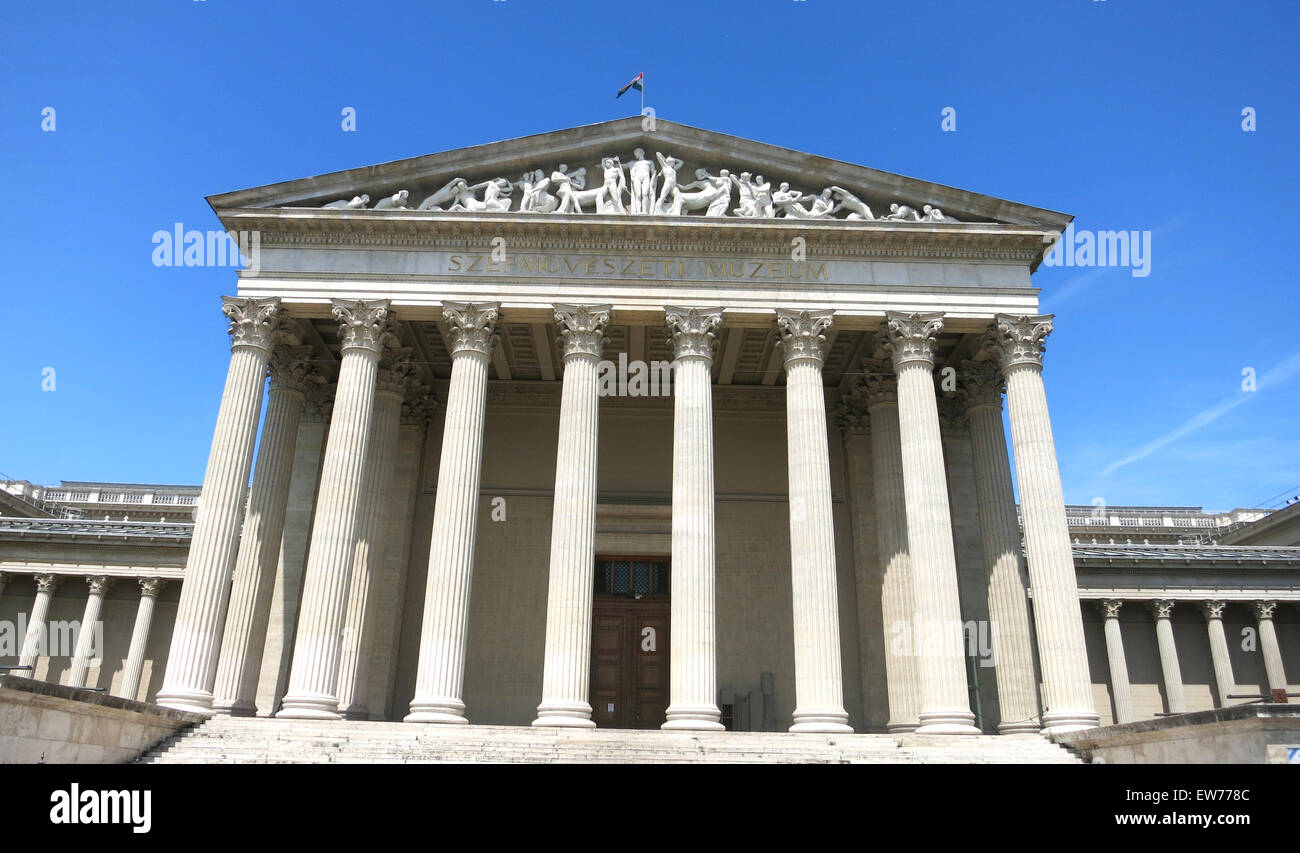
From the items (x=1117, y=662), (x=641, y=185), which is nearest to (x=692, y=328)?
(x=641, y=185)

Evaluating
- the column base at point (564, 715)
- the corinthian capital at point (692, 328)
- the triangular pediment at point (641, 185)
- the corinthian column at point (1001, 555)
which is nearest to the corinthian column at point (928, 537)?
the corinthian column at point (1001, 555)

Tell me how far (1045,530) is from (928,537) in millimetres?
3176

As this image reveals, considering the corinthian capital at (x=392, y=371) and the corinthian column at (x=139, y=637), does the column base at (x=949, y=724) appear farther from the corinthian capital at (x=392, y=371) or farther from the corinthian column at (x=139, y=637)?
the corinthian column at (x=139, y=637)

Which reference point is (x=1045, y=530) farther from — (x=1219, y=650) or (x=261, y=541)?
(x=261, y=541)

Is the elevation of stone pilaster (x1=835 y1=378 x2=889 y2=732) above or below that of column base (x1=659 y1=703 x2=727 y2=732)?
A: above

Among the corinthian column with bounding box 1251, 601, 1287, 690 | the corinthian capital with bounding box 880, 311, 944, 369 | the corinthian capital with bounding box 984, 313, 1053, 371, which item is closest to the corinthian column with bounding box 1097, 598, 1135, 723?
the corinthian column with bounding box 1251, 601, 1287, 690

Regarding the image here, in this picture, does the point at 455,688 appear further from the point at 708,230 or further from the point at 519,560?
the point at 708,230

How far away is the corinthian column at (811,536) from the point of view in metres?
22.6

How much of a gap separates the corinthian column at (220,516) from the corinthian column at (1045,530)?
20.6 metres

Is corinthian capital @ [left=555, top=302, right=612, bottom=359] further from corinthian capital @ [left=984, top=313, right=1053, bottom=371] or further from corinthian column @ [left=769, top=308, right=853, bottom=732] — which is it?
corinthian capital @ [left=984, top=313, right=1053, bottom=371]

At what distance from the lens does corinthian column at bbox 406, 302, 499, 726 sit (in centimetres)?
2238

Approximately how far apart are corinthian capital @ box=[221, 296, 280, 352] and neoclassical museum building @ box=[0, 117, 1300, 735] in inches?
4.5
